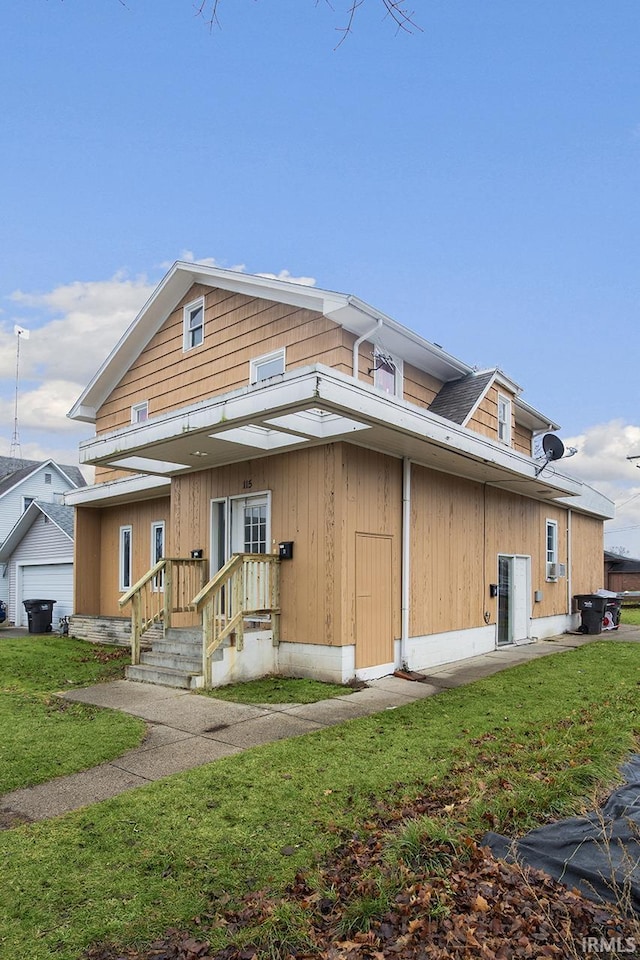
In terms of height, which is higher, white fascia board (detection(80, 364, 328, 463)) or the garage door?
white fascia board (detection(80, 364, 328, 463))

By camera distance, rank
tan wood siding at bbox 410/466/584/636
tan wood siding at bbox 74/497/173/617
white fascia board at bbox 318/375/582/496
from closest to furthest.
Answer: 1. white fascia board at bbox 318/375/582/496
2. tan wood siding at bbox 410/466/584/636
3. tan wood siding at bbox 74/497/173/617

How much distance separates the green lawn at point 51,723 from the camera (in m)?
5.40

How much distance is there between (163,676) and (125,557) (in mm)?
6942

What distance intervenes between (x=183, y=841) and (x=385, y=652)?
5.89 m

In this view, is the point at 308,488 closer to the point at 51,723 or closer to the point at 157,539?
the point at 51,723

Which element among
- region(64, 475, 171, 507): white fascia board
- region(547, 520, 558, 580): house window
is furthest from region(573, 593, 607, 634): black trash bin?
region(64, 475, 171, 507): white fascia board

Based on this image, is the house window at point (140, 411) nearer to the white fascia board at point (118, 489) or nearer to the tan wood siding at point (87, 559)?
the white fascia board at point (118, 489)

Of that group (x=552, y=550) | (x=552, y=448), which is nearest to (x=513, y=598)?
(x=552, y=550)

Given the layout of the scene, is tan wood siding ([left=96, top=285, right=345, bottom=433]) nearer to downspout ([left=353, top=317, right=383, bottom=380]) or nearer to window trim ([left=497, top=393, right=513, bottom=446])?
downspout ([left=353, top=317, right=383, bottom=380])

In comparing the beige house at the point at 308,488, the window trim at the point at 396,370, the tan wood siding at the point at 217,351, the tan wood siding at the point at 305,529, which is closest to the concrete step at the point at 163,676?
the beige house at the point at 308,488

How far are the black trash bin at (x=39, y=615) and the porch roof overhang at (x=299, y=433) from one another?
30.8 feet

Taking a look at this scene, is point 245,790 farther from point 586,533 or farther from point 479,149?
point 586,533

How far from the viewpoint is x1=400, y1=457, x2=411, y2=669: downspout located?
9.80 m

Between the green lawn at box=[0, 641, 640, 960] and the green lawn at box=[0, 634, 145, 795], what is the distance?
1.07 m
